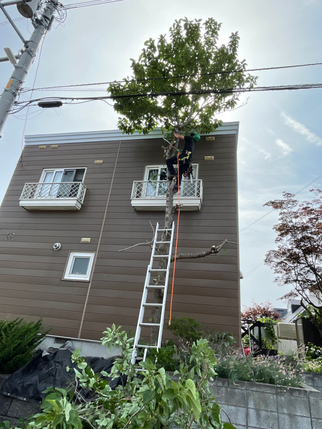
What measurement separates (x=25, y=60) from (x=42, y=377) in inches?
234

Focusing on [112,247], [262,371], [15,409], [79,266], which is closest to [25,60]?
[112,247]

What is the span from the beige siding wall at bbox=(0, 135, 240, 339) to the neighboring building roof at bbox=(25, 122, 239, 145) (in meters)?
0.23

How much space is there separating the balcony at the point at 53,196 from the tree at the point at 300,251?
21.4 feet

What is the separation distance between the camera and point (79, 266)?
7.77m

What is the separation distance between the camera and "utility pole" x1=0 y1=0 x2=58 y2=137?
4707mm

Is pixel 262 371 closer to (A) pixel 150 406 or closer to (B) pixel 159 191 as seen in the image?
(A) pixel 150 406

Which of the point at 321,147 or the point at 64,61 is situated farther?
the point at 321,147

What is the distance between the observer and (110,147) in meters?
9.45

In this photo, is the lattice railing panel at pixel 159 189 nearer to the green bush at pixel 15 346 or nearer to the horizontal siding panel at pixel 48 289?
the horizontal siding panel at pixel 48 289

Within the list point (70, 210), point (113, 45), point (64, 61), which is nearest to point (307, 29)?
point (113, 45)

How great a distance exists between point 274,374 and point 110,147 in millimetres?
8428

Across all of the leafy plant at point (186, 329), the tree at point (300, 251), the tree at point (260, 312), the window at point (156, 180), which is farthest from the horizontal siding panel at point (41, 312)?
the tree at point (260, 312)

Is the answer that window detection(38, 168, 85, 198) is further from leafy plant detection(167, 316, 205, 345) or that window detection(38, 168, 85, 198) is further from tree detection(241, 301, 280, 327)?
tree detection(241, 301, 280, 327)

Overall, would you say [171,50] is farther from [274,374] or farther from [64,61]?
[274,374]
